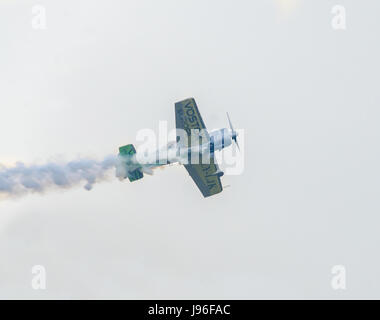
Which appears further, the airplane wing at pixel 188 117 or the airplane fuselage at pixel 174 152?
the airplane fuselage at pixel 174 152

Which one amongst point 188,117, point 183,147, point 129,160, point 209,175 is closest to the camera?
point 188,117

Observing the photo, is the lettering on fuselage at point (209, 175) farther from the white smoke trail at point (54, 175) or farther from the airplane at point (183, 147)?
the white smoke trail at point (54, 175)

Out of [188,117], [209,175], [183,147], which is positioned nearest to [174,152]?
[183,147]

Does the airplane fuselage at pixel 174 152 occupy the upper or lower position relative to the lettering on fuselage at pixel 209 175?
upper

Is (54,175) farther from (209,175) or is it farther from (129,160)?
(209,175)

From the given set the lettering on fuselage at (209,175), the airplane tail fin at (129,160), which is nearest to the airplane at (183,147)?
the airplane tail fin at (129,160)

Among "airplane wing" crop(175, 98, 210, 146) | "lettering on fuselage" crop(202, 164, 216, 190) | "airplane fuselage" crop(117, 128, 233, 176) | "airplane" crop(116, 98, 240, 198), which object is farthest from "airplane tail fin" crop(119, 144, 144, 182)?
"lettering on fuselage" crop(202, 164, 216, 190)
